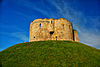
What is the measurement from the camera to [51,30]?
33125 mm

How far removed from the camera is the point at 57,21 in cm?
3412

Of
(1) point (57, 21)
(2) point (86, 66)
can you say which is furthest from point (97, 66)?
(1) point (57, 21)

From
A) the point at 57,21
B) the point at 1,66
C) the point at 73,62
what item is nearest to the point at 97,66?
the point at 73,62

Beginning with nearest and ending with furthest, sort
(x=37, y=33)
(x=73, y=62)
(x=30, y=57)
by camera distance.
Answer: (x=73, y=62) → (x=30, y=57) → (x=37, y=33)

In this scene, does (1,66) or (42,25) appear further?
(42,25)

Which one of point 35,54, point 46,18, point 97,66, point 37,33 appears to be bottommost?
point 97,66

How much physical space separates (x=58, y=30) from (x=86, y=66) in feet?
64.5

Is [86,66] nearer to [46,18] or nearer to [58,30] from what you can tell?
[58,30]

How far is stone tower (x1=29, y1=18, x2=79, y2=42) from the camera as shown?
1282 inches

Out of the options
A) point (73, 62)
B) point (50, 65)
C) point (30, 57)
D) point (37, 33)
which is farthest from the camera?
point (37, 33)

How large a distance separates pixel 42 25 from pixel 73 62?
2059 centimetres

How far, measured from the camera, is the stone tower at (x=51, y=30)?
107 ft

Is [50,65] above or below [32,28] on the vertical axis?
below

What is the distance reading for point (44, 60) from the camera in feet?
51.5
